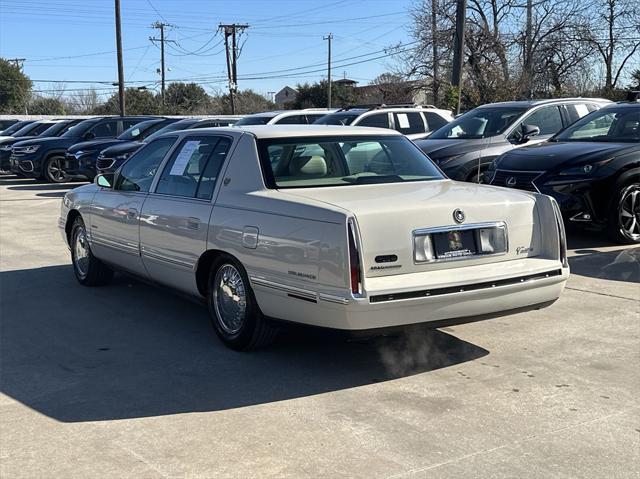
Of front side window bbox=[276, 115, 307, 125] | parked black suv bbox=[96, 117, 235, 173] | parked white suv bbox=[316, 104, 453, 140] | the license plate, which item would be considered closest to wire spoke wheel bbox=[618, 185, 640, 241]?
the license plate

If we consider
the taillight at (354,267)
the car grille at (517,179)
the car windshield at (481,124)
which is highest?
the car windshield at (481,124)

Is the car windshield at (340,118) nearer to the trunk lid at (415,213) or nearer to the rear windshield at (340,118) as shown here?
the rear windshield at (340,118)

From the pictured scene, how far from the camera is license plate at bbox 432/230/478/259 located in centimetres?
468

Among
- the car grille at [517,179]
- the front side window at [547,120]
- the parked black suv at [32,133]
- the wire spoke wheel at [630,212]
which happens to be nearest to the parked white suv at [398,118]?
the front side window at [547,120]

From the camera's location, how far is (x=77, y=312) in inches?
259

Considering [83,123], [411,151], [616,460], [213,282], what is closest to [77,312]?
[213,282]

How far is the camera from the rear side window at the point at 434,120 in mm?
14836

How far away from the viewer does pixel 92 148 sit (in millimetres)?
18109

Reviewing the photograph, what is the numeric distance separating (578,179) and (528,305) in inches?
171

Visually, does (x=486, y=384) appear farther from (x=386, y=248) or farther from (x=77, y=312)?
(x=77, y=312)

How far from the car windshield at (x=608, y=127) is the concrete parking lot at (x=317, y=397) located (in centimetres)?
343

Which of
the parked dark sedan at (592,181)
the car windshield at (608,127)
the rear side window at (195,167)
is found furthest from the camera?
the car windshield at (608,127)

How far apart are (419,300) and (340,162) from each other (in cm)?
158

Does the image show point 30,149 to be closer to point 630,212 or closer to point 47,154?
point 47,154
